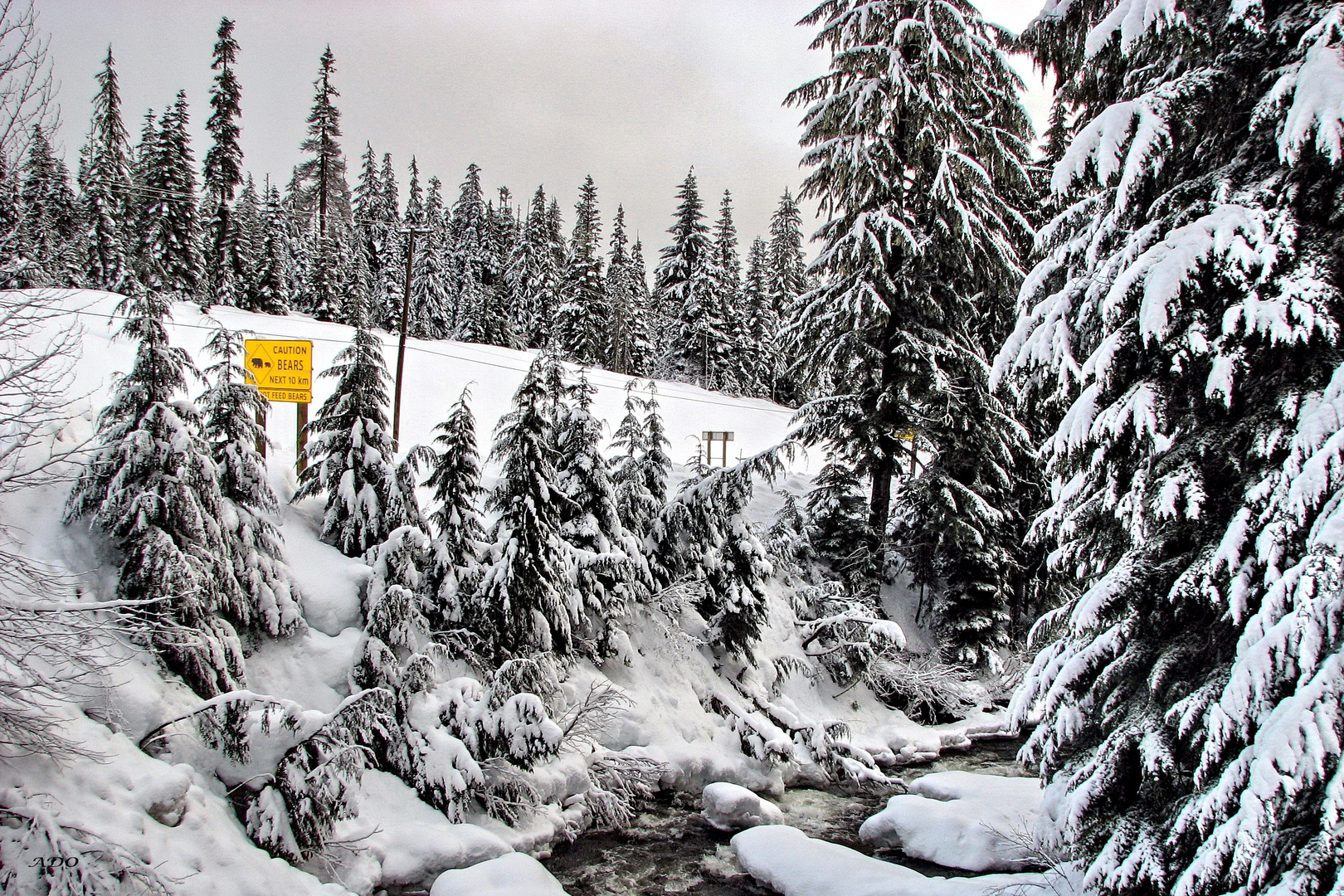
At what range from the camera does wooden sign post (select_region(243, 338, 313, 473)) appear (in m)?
10.3

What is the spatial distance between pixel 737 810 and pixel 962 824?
2.83 meters

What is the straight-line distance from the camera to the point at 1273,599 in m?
4.38

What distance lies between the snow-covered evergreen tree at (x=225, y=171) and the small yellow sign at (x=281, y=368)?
38.8m

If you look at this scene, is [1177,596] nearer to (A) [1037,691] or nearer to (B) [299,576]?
(A) [1037,691]

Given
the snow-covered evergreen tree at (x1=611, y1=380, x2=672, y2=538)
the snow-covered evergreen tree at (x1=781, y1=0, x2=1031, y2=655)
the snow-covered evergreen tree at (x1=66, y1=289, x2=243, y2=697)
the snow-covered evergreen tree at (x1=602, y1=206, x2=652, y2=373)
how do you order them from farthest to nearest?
the snow-covered evergreen tree at (x1=602, y1=206, x2=652, y2=373), the snow-covered evergreen tree at (x1=781, y1=0, x2=1031, y2=655), the snow-covered evergreen tree at (x1=611, y1=380, x2=672, y2=538), the snow-covered evergreen tree at (x1=66, y1=289, x2=243, y2=697)

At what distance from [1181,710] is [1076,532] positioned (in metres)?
1.79

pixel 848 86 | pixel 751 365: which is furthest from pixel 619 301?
pixel 848 86

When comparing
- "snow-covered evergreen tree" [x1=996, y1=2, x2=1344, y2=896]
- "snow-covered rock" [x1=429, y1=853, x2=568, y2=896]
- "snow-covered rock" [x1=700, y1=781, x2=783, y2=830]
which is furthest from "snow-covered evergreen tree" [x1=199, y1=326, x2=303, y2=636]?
"snow-covered evergreen tree" [x1=996, y1=2, x2=1344, y2=896]

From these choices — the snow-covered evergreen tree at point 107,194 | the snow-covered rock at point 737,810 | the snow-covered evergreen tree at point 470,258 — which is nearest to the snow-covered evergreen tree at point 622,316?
the snow-covered evergreen tree at point 470,258

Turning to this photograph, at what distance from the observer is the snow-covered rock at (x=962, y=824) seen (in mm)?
8375

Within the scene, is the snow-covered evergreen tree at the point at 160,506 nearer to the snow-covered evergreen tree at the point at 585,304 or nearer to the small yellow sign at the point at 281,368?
the small yellow sign at the point at 281,368

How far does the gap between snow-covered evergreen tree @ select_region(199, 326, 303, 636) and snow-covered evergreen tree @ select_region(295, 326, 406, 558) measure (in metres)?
0.99

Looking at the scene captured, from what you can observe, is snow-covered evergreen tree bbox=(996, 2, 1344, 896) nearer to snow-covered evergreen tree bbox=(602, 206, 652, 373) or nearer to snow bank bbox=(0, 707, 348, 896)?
snow bank bbox=(0, 707, 348, 896)

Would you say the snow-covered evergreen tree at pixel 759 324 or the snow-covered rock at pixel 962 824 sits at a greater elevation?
the snow-covered evergreen tree at pixel 759 324
